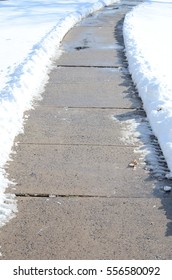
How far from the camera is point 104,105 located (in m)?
6.70

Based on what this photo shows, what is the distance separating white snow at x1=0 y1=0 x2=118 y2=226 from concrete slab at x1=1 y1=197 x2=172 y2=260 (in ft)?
0.76

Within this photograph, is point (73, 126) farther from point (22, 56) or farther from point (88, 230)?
point (22, 56)

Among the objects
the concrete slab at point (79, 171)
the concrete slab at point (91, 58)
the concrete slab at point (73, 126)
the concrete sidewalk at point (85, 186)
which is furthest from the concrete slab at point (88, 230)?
the concrete slab at point (91, 58)

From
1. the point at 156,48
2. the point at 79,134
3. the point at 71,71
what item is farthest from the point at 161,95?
the point at 156,48

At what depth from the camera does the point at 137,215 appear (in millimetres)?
3965

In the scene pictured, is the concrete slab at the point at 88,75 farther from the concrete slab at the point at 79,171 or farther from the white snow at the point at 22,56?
the concrete slab at the point at 79,171

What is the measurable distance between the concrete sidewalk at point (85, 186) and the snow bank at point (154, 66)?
0.23 metres

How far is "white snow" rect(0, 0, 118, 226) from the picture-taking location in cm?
537
